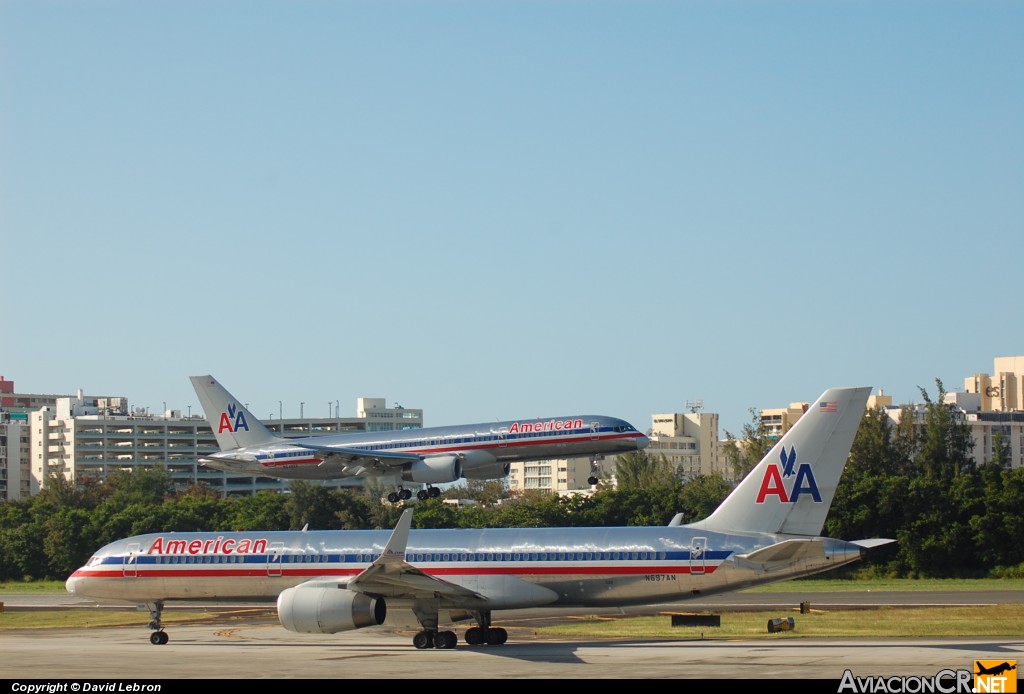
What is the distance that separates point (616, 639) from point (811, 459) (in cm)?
802

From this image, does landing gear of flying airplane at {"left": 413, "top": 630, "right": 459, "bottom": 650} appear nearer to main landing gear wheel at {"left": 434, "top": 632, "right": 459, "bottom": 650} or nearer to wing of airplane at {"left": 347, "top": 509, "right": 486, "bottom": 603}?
main landing gear wheel at {"left": 434, "top": 632, "right": 459, "bottom": 650}

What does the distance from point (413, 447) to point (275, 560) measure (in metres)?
27.1

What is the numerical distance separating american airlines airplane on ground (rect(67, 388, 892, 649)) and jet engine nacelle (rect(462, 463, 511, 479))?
2408 centimetres

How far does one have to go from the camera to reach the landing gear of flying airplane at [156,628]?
38438 mm

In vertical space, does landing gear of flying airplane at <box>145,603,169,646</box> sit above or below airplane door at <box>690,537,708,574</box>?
below

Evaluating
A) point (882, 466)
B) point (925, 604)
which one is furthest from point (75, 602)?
point (882, 466)

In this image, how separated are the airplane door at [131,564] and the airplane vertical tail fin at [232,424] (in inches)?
1125

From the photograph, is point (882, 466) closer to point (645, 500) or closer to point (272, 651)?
point (645, 500)

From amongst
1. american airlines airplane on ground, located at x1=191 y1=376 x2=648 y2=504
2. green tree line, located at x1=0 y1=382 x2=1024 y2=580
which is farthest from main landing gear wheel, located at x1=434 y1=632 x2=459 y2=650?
green tree line, located at x1=0 y1=382 x2=1024 y2=580

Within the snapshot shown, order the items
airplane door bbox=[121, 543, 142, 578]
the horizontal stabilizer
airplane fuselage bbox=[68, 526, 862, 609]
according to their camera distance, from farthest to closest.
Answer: airplane door bbox=[121, 543, 142, 578] < airplane fuselage bbox=[68, 526, 862, 609] < the horizontal stabilizer

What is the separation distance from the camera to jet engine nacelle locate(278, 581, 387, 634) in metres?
34.1

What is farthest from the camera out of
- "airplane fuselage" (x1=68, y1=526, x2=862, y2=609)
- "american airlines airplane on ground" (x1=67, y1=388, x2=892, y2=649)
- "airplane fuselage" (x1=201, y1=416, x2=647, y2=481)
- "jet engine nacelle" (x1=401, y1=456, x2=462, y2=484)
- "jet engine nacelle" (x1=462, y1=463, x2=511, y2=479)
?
"jet engine nacelle" (x1=462, y1=463, x2=511, y2=479)

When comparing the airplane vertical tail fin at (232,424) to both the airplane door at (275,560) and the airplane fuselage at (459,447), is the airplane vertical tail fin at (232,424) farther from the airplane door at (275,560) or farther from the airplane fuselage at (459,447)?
the airplane door at (275,560)

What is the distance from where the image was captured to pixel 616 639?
38250mm
